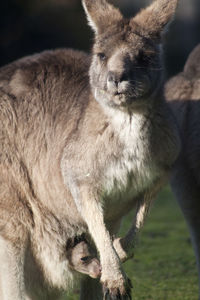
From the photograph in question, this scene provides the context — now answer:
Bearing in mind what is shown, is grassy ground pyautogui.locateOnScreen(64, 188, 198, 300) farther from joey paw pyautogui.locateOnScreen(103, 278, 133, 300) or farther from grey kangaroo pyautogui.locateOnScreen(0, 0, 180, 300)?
joey paw pyautogui.locateOnScreen(103, 278, 133, 300)

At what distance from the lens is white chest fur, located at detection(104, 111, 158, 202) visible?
4566 mm

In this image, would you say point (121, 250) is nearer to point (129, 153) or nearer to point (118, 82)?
point (129, 153)

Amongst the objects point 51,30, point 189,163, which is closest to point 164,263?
point 189,163

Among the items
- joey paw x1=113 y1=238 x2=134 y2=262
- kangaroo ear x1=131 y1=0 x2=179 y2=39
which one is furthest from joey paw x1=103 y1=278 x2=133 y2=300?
kangaroo ear x1=131 y1=0 x2=179 y2=39

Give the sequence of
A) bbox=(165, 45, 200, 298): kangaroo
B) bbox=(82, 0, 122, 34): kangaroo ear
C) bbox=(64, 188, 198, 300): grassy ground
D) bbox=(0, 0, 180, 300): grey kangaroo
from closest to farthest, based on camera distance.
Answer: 1. bbox=(0, 0, 180, 300): grey kangaroo
2. bbox=(82, 0, 122, 34): kangaroo ear
3. bbox=(165, 45, 200, 298): kangaroo
4. bbox=(64, 188, 198, 300): grassy ground

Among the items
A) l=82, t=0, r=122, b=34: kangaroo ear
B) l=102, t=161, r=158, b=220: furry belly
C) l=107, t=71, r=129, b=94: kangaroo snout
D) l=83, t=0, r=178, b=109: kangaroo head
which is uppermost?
l=82, t=0, r=122, b=34: kangaroo ear

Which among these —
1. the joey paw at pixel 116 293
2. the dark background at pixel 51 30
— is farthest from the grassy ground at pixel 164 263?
the dark background at pixel 51 30

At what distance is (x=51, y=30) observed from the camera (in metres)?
17.5

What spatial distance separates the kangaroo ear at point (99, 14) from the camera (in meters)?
4.75

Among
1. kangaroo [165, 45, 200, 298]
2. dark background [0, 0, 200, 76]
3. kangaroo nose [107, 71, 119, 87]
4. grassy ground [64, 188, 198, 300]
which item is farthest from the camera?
dark background [0, 0, 200, 76]

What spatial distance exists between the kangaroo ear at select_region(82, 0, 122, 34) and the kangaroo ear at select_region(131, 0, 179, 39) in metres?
0.16

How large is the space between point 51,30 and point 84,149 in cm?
1317

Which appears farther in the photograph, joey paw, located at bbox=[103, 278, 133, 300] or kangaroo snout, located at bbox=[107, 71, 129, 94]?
joey paw, located at bbox=[103, 278, 133, 300]

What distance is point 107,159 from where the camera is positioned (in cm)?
459
